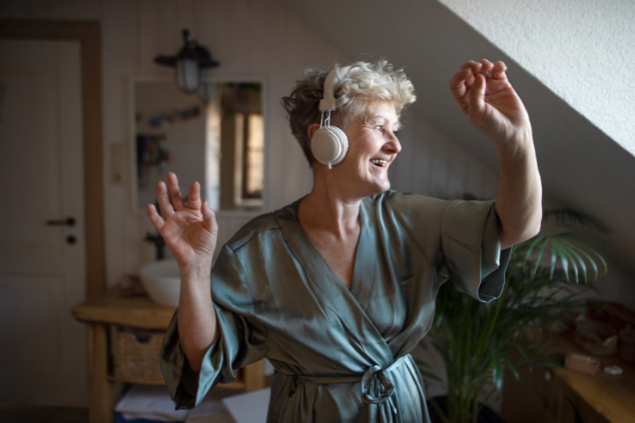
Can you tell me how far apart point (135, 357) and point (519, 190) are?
1844mm

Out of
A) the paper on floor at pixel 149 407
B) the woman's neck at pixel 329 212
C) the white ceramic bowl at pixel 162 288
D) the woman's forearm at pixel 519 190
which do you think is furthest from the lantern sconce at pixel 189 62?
the woman's forearm at pixel 519 190

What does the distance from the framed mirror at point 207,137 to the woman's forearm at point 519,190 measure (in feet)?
5.20

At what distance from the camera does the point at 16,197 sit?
7.55ft

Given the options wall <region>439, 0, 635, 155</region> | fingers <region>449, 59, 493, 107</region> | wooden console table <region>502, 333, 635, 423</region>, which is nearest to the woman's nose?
fingers <region>449, 59, 493, 107</region>

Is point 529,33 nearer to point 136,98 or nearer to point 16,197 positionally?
point 136,98

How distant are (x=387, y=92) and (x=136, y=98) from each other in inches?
69.2

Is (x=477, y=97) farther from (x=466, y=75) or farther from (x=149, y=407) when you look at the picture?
(x=149, y=407)

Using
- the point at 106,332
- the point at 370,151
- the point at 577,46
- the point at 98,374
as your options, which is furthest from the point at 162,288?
the point at 577,46

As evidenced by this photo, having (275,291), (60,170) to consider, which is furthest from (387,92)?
(60,170)

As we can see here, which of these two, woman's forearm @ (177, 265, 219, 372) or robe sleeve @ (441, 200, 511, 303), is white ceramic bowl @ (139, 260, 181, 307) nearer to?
woman's forearm @ (177, 265, 219, 372)

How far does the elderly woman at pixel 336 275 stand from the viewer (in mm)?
873

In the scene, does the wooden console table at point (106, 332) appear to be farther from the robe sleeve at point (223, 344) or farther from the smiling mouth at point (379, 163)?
A: the smiling mouth at point (379, 163)

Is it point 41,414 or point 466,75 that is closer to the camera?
point 466,75

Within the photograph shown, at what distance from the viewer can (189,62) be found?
2.04 metres
